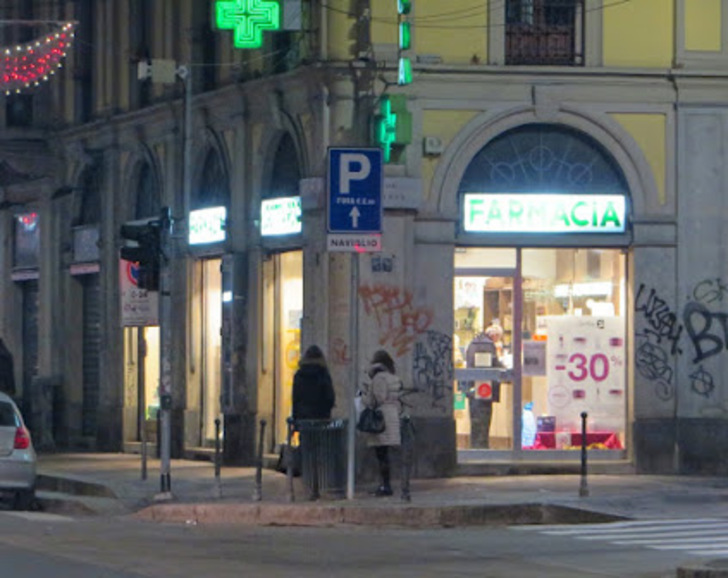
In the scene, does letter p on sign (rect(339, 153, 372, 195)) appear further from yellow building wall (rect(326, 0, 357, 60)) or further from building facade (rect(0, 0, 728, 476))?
yellow building wall (rect(326, 0, 357, 60))

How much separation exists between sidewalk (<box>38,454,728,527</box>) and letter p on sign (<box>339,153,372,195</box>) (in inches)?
143

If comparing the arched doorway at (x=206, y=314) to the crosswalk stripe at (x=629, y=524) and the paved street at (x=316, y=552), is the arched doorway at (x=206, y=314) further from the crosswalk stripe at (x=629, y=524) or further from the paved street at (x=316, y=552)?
the crosswalk stripe at (x=629, y=524)

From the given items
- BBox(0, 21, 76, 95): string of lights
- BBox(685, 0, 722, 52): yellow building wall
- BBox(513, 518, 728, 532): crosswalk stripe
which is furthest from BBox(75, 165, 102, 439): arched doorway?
BBox(513, 518, 728, 532): crosswalk stripe

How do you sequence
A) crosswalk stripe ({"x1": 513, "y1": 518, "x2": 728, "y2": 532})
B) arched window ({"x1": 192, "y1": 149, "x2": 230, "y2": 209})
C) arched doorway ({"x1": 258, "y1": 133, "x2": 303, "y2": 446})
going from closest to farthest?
crosswalk stripe ({"x1": 513, "y1": 518, "x2": 728, "y2": 532}), arched doorway ({"x1": 258, "y1": 133, "x2": 303, "y2": 446}), arched window ({"x1": 192, "y1": 149, "x2": 230, "y2": 209})

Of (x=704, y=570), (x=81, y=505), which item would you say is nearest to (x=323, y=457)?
(x=81, y=505)

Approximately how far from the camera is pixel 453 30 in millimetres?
25172

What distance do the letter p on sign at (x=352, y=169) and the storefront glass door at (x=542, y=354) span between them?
5.10 meters

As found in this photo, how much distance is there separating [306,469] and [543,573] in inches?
Result: 264

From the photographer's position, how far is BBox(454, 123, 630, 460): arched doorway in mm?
25312

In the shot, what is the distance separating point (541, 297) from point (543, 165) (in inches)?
74.0

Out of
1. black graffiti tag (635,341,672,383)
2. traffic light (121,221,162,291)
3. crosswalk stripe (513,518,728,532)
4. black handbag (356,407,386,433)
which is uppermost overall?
traffic light (121,221,162,291)

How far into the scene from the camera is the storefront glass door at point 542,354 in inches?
1009

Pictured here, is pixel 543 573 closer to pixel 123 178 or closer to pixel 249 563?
pixel 249 563

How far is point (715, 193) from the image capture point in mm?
25453
